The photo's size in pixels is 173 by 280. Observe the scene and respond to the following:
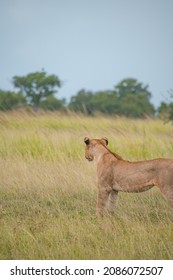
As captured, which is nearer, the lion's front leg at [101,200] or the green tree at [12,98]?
the lion's front leg at [101,200]

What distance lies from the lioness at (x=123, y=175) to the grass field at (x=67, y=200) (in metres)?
0.30

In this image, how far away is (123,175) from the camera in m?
7.30

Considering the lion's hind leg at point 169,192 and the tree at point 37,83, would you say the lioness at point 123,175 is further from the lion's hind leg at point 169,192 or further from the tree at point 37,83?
the tree at point 37,83

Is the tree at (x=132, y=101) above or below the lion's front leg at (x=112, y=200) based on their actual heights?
above

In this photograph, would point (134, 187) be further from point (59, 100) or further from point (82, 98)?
point (82, 98)

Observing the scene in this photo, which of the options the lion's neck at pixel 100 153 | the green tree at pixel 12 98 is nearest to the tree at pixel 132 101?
the green tree at pixel 12 98

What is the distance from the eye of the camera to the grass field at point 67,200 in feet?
20.1

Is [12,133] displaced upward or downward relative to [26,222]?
upward

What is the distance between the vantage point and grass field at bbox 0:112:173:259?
6121 millimetres

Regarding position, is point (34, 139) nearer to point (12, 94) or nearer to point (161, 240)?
point (161, 240)

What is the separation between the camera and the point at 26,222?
7070 mm

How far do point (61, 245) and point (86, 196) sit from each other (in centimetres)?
234
